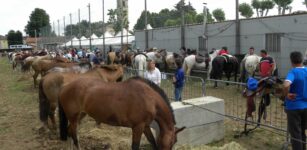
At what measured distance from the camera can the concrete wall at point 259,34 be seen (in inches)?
620

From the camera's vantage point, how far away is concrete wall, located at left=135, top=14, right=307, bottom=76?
1574cm

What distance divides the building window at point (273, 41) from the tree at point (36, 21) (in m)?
92.6

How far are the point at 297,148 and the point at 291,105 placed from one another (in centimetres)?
75

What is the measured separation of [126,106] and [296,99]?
2.72 m

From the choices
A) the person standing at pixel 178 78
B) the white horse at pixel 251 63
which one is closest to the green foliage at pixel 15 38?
the white horse at pixel 251 63

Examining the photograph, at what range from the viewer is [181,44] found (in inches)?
1005

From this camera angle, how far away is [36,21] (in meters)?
104

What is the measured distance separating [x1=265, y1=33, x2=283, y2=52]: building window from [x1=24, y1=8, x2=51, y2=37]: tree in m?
92.6

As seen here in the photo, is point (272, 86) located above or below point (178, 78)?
above

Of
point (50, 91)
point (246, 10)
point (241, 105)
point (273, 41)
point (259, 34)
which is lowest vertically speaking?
point (241, 105)

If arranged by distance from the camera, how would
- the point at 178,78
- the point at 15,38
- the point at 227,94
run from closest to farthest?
the point at 178,78 → the point at 227,94 → the point at 15,38

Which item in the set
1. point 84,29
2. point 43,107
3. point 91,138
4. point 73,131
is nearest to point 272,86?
point 73,131

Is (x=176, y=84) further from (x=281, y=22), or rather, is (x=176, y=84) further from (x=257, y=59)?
(x=281, y=22)

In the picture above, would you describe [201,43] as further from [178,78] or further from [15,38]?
[15,38]
